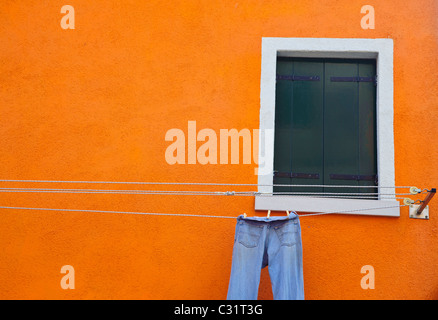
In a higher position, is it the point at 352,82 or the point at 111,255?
the point at 352,82

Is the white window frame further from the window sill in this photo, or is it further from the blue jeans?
the blue jeans

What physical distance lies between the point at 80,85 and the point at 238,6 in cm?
165

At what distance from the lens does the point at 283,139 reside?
5.77m

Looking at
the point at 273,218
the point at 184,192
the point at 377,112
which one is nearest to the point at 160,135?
the point at 184,192

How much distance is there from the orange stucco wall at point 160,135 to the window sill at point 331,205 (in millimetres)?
77

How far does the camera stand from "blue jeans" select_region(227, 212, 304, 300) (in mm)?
5043

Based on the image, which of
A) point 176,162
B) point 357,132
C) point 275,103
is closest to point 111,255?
point 176,162

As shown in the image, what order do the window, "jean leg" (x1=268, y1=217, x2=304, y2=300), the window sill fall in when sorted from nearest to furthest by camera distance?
1. "jean leg" (x1=268, y1=217, x2=304, y2=300)
2. the window sill
3. the window

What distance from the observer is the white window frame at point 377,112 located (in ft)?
17.9

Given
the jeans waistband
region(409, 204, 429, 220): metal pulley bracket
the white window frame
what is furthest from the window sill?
the jeans waistband

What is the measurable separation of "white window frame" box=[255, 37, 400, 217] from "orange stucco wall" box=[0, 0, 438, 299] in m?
0.08
